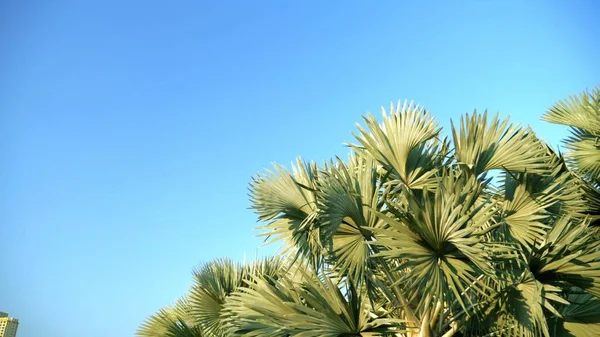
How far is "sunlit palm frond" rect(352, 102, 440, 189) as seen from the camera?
628 cm

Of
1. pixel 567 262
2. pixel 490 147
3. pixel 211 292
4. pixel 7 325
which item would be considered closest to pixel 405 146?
pixel 490 147

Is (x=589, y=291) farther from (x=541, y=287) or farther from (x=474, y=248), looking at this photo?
(x=474, y=248)

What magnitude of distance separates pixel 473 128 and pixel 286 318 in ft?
9.89

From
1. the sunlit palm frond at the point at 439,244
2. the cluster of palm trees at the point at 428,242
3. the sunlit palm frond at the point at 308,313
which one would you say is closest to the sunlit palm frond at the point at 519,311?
the cluster of palm trees at the point at 428,242

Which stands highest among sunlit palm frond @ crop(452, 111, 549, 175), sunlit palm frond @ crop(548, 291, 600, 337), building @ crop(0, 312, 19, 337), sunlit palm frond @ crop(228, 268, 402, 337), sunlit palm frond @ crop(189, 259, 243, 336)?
building @ crop(0, 312, 19, 337)

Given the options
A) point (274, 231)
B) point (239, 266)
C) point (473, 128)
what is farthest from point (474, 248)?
point (239, 266)

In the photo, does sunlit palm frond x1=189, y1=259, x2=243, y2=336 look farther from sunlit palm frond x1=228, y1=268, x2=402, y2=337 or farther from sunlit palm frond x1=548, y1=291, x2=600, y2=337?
sunlit palm frond x1=548, y1=291, x2=600, y2=337

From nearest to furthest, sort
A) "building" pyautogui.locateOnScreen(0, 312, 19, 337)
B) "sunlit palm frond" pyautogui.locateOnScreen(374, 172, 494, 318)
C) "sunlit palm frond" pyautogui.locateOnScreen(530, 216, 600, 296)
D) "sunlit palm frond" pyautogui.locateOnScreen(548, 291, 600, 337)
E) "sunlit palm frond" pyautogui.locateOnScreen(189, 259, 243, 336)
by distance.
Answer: "sunlit palm frond" pyautogui.locateOnScreen(374, 172, 494, 318) < "sunlit palm frond" pyautogui.locateOnScreen(530, 216, 600, 296) < "sunlit palm frond" pyautogui.locateOnScreen(548, 291, 600, 337) < "sunlit palm frond" pyautogui.locateOnScreen(189, 259, 243, 336) < "building" pyautogui.locateOnScreen(0, 312, 19, 337)

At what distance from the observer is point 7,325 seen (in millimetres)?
117625

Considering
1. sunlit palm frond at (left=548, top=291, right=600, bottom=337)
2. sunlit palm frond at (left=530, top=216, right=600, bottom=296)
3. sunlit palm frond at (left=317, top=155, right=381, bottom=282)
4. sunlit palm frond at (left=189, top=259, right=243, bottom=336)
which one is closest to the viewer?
sunlit palm frond at (left=530, top=216, right=600, bottom=296)

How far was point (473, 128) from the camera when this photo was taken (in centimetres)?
617

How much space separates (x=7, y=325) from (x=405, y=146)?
133m

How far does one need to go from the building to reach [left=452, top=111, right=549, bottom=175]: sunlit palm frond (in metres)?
129

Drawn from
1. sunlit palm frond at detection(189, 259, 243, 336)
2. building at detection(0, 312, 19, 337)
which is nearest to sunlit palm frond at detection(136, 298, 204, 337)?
sunlit palm frond at detection(189, 259, 243, 336)
